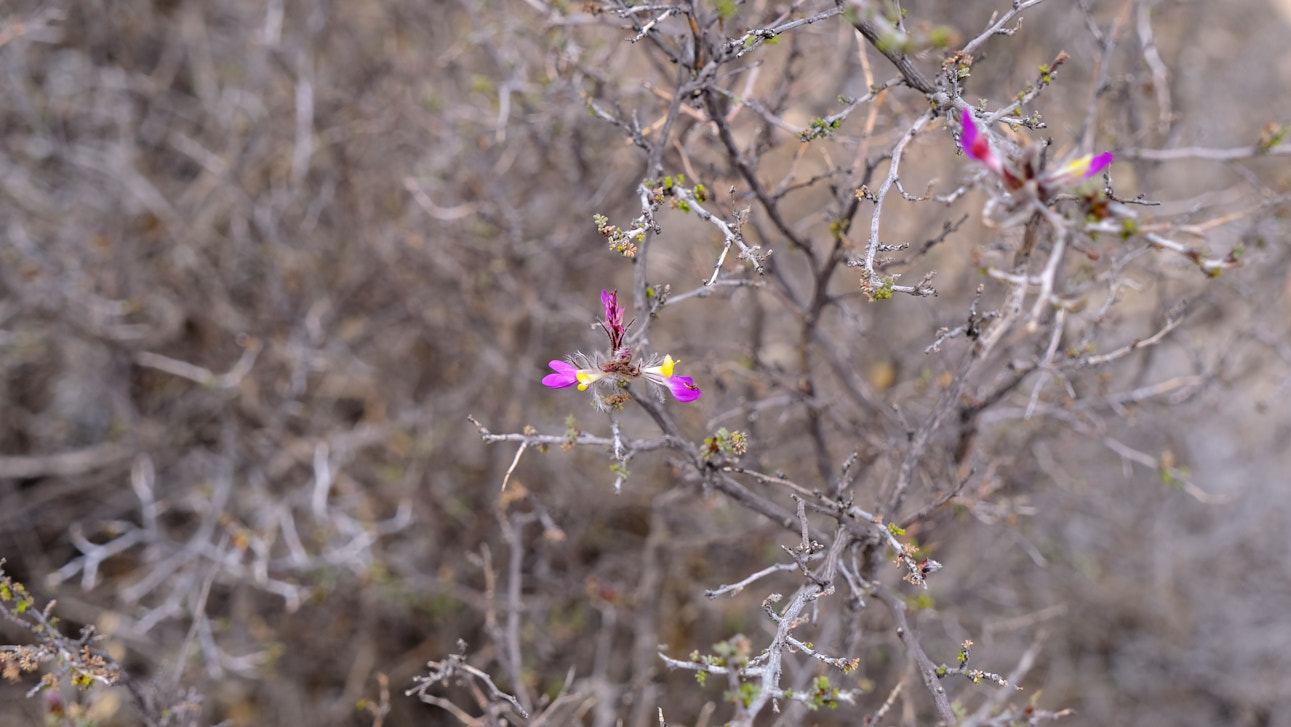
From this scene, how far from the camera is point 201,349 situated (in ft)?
12.9

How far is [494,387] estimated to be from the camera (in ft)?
11.7

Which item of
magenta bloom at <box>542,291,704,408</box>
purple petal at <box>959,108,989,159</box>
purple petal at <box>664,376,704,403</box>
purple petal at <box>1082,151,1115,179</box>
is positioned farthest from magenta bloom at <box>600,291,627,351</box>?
purple petal at <box>1082,151,1115,179</box>

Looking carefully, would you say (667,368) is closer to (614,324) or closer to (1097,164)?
(614,324)

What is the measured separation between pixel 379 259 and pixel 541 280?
3.21ft

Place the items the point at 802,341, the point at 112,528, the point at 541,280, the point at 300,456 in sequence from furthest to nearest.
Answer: the point at 300,456, the point at 541,280, the point at 112,528, the point at 802,341

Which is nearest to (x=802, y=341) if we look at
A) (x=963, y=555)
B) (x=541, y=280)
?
(x=541, y=280)

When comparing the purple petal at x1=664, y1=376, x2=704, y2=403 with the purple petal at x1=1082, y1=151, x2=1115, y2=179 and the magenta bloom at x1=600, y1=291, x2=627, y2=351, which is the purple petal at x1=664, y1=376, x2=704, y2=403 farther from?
the purple petal at x1=1082, y1=151, x2=1115, y2=179

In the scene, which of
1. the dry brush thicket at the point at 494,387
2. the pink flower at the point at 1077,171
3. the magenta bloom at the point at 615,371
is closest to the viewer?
the pink flower at the point at 1077,171

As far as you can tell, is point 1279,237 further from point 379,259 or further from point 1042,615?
point 379,259

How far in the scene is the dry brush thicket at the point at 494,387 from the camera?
2893mm

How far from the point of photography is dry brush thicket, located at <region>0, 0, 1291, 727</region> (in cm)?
289

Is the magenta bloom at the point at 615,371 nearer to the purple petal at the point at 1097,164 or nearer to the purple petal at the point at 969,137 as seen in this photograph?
the purple petal at the point at 969,137

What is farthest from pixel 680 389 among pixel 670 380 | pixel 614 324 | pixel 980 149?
pixel 980 149

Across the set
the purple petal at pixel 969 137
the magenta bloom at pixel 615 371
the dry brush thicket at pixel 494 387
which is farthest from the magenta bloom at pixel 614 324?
the dry brush thicket at pixel 494 387
